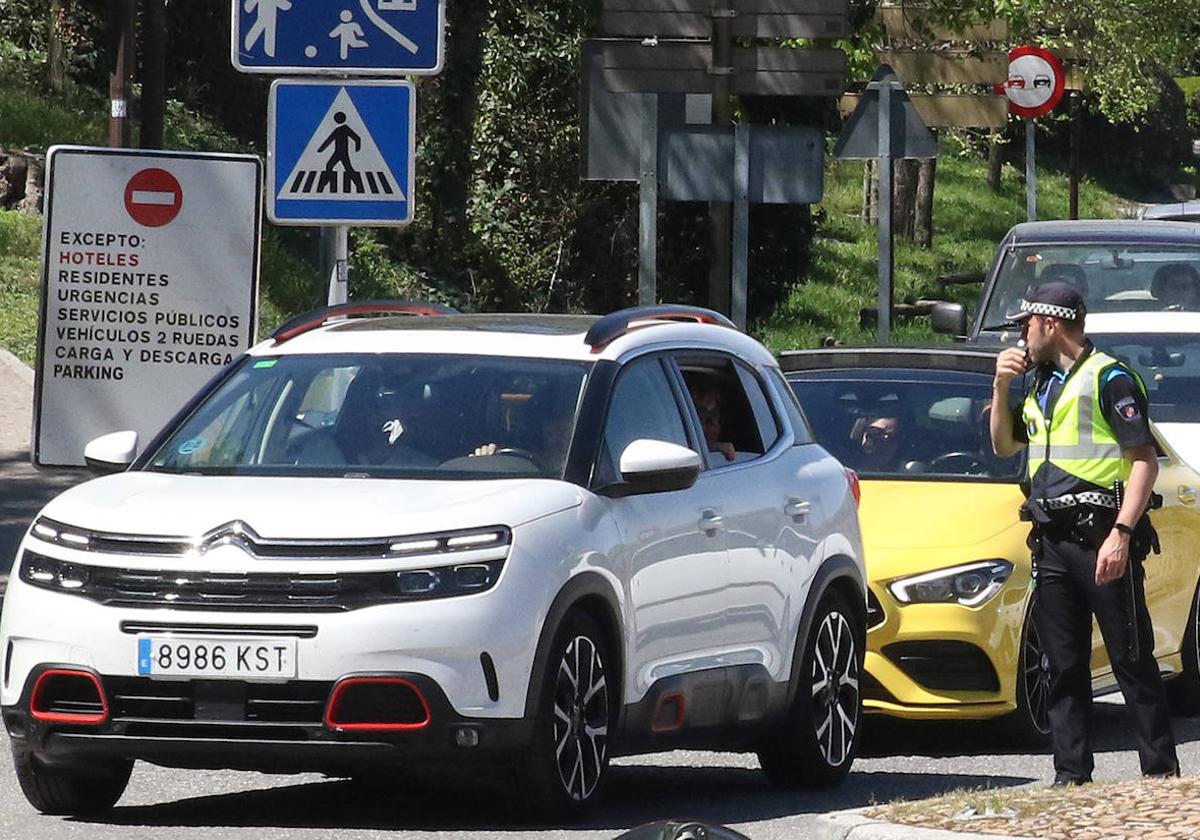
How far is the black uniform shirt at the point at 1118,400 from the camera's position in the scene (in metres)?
9.31

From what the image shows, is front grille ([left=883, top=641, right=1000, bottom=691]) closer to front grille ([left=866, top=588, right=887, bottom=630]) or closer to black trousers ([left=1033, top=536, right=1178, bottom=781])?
front grille ([left=866, top=588, right=887, bottom=630])

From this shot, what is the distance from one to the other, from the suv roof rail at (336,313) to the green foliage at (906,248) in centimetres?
1545

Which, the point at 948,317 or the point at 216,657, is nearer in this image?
the point at 216,657

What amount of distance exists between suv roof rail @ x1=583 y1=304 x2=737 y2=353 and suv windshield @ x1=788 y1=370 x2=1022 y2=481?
1927 mm

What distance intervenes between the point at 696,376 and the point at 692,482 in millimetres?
1165

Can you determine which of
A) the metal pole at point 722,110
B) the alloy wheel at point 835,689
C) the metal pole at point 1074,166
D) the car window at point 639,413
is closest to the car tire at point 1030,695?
the alloy wheel at point 835,689

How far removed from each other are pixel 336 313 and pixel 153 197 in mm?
2117

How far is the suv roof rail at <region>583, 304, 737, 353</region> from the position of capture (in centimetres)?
941

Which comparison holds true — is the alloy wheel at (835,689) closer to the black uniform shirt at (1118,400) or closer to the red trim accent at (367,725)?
the black uniform shirt at (1118,400)

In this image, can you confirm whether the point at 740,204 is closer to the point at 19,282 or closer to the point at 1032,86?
the point at 19,282

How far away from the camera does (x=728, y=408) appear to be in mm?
10188

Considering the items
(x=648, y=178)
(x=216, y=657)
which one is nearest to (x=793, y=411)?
(x=216, y=657)

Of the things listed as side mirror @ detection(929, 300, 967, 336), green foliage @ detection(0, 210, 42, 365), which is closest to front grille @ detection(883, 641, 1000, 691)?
side mirror @ detection(929, 300, 967, 336)

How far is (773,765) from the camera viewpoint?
395 inches
